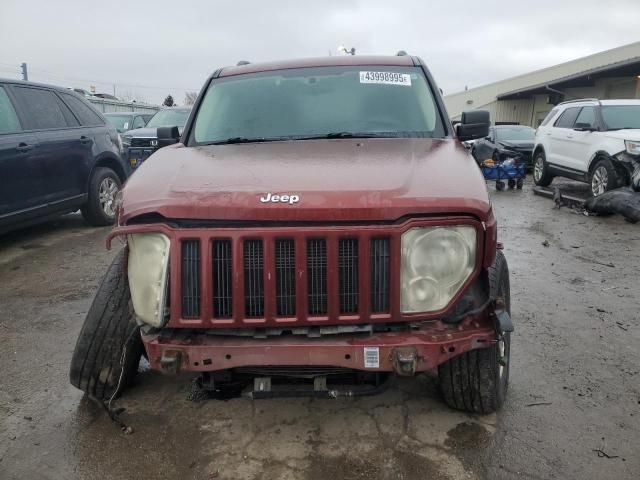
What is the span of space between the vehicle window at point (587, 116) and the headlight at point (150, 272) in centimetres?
947

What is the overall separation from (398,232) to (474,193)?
401 mm

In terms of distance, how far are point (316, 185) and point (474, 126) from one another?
2.01 m

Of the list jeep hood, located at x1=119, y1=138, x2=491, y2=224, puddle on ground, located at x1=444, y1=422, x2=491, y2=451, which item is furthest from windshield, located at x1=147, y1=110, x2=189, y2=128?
puddle on ground, located at x1=444, y1=422, x2=491, y2=451

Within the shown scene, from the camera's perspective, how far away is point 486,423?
2643 millimetres

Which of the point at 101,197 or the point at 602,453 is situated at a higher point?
the point at 101,197

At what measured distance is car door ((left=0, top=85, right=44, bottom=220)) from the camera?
5426mm

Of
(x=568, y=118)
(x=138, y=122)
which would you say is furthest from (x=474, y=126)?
(x=138, y=122)

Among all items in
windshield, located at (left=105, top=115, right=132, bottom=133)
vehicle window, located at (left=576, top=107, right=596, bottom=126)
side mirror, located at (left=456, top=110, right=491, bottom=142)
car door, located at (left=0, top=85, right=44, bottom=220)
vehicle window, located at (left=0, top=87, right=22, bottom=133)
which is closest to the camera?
side mirror, located at (left=456, top=110, right=491, bottom=142)

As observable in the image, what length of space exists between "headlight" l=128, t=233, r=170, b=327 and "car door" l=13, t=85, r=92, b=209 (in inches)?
175

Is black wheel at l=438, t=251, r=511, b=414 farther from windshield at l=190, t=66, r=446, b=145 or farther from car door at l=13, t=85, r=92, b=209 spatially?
car door at l=13, t=85, r=92, b=209

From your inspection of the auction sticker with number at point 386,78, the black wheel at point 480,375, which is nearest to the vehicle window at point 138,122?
the auction sticker with number at point 386,78

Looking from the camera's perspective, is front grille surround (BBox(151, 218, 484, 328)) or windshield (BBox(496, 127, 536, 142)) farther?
windshield (BBox(496, 127, 536, 142))

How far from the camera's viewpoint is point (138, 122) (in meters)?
13.0

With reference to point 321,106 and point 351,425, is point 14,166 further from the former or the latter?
point 351,425
